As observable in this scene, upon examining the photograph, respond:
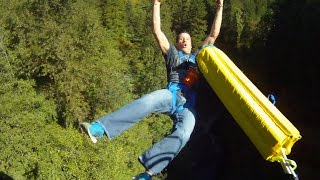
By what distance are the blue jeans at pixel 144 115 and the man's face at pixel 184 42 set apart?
0.84 meters

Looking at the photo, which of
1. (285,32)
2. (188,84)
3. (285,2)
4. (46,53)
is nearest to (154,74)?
(46,53)

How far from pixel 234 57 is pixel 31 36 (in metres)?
17.9

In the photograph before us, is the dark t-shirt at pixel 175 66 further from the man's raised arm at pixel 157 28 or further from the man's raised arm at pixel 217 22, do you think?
the man's raised arm at pixel 217 22

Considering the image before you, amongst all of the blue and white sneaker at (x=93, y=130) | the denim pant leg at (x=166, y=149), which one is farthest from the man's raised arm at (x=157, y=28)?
the blue and white sneaker at (x=93, y=130)

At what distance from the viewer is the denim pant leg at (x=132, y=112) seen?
16.6 ft

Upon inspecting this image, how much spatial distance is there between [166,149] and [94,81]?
3470 cm

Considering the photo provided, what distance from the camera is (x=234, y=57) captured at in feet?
141

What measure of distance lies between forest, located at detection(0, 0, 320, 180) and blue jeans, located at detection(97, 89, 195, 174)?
7532 mm

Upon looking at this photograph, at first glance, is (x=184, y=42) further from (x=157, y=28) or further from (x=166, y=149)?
(x=166, y=149)

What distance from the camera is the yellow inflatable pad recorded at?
443 cm

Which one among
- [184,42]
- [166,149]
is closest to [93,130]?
[166,149]

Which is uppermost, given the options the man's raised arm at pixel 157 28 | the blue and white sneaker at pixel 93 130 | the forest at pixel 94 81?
the man's raised arm at pixel 157 28

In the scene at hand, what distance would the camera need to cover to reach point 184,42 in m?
5.97

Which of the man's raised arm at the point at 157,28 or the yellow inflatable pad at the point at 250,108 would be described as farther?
the man's raised arm at the point at 157,28
